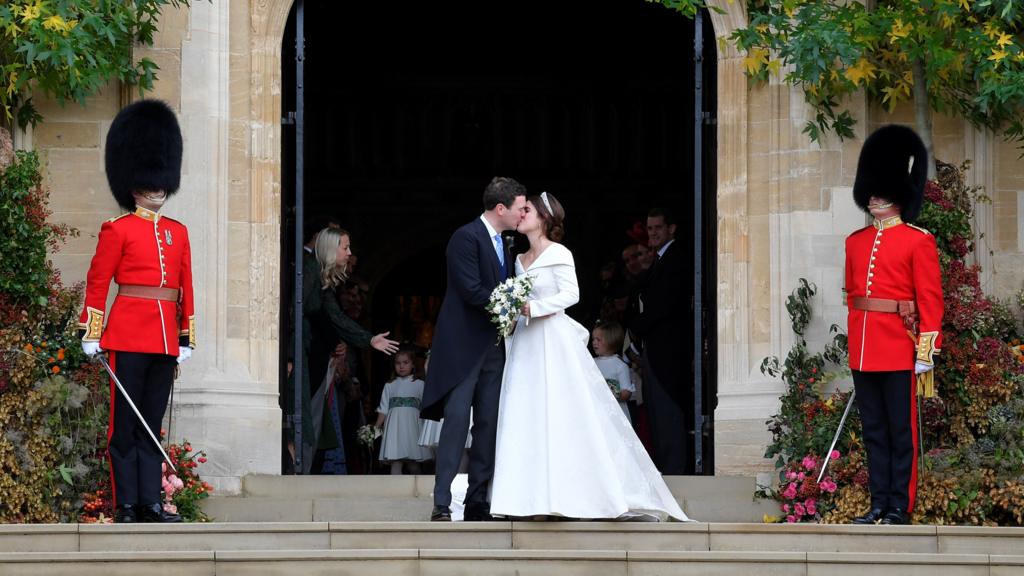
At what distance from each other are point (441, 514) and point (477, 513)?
0.57 feet

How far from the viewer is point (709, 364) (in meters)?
13.0

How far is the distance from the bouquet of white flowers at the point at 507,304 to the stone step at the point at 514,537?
0.97 metres

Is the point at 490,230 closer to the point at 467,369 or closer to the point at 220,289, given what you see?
the point at 467,369

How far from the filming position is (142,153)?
35.0ft

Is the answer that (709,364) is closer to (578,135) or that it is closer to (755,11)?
(755,11)

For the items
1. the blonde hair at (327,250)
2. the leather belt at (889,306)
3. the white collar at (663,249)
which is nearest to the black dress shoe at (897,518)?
the leather belt at (889,306)

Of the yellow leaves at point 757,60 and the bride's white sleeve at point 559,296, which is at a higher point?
the yellow leaves at point 757,60

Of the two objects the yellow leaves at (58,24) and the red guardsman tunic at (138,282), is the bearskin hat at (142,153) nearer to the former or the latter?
the red guardsman tunic at (138,282)

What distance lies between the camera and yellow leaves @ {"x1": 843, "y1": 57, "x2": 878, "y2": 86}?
40.3ft

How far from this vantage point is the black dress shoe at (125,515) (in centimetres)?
1020

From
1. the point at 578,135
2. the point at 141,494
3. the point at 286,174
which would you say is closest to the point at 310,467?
the point at 286,174

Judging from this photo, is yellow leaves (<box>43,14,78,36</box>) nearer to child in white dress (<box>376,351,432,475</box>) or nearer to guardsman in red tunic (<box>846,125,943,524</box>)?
child in white dress (<box>376,351,432,475</box>)

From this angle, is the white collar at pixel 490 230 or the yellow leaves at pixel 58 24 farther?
the yellow leaves at pixel 58 24

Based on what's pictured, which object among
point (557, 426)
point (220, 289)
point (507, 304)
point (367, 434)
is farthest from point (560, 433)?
point (367, 434)
